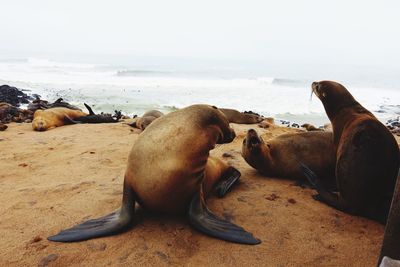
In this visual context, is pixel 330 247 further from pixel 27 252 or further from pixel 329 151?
pixel 27 252

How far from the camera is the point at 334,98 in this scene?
3891 mm

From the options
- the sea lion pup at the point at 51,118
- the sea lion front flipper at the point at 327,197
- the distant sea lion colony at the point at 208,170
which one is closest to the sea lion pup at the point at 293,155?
the distant sea lion colony at the point at 208,170

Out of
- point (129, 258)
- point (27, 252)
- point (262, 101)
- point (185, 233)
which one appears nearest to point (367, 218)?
point (185, 233)

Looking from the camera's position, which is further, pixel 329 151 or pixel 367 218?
pixel 329 151

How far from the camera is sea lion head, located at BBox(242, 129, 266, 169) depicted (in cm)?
435

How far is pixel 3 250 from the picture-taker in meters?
2.43

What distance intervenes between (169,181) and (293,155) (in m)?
2.08

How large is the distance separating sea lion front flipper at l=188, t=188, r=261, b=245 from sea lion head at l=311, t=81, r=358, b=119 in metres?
1.80

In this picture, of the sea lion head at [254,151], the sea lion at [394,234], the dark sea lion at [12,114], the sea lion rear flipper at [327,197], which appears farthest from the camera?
the dark sea lion at [12,114]

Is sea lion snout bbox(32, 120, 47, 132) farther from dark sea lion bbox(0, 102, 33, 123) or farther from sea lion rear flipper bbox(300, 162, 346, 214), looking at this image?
sea lion rear flipper bbox(300, 162, 346, 214)

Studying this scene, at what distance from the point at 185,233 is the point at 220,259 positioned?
1.34 ft

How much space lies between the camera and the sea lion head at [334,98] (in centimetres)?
383

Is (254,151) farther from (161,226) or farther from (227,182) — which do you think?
(161,226)

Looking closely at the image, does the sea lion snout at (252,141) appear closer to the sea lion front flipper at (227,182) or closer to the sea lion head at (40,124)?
the sea lion front flipper at (227,182)
